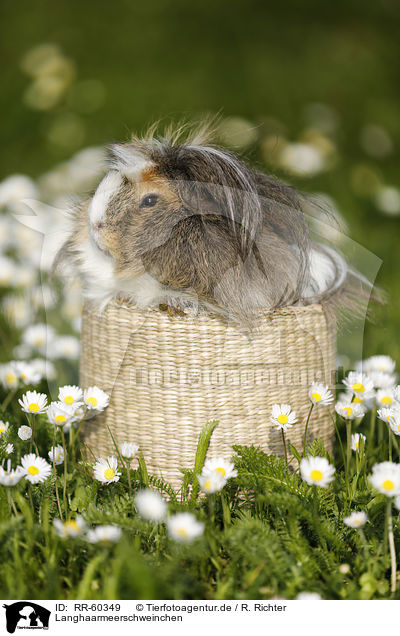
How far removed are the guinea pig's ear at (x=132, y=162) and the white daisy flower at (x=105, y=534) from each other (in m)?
0.69

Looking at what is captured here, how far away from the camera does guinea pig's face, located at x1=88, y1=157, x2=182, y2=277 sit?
1.29 metres

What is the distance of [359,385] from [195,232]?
519 mm

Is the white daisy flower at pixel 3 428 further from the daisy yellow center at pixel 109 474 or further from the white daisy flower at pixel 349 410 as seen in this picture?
the white daisy flower at pixel 349 410

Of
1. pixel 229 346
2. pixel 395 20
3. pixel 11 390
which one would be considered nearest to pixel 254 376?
pixel 229 346

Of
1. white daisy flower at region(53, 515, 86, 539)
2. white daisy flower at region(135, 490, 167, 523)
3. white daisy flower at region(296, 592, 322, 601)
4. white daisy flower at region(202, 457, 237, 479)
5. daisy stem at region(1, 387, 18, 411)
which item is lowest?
white daisy flower at region(296, 592, 322, 601)

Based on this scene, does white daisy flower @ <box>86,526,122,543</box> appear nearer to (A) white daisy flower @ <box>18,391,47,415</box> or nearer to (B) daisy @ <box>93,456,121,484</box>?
(B) daisy @ <box>93,456,121,484</box>

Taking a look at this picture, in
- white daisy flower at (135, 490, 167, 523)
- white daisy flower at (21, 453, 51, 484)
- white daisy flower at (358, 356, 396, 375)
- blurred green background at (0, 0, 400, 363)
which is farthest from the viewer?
blurred green background at (0, 0, 400, 363)

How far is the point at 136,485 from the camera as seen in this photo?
140cm

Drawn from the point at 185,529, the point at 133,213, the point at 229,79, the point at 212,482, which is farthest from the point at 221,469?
the point at 229,79

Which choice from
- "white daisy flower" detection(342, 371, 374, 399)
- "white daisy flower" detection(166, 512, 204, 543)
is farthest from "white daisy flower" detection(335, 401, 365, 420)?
"white daisy flower" detection(166, 512, 204, 543)

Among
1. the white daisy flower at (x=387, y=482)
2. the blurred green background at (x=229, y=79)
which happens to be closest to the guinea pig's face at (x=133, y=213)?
the white daisy flower at (x=387, y=482)

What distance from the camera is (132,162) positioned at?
4.30 ft

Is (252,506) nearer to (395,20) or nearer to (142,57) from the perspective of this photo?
(142,57)

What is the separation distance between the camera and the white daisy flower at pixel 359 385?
1.43 m
